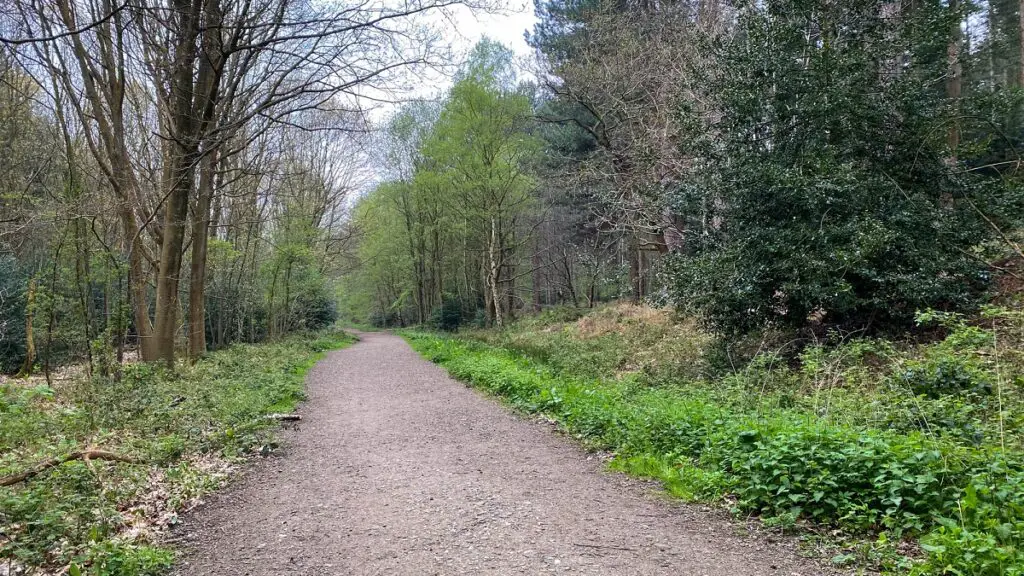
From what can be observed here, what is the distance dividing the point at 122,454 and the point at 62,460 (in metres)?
0.77

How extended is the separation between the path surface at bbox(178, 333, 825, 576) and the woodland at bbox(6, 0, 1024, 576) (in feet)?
1.41

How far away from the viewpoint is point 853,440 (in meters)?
4.45

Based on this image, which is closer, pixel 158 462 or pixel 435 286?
pixel 158 462

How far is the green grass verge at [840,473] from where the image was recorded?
3.23m

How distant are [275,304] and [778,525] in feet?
74.1

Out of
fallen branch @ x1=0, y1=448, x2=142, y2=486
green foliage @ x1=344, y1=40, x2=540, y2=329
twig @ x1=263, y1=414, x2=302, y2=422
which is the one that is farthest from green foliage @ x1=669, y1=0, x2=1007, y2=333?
green foliage @ x1=344, y1=40, x2=540, y2=329

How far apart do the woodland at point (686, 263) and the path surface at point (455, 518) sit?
17.0 inches

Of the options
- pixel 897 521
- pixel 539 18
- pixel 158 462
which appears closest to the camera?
pixel 897 521

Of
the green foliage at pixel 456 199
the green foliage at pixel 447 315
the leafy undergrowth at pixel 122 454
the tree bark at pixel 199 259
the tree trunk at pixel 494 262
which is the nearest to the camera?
the leafy undergrowth at pixel 122 454

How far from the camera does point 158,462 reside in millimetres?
5746

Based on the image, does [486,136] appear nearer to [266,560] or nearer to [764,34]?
[764,34]

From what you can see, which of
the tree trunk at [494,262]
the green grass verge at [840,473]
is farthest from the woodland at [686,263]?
the tree trunk at [494,262]

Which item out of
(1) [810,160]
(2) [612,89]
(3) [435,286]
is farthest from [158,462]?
(3) [435,286]

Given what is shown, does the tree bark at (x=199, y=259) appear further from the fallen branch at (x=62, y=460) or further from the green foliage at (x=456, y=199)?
the green foliage at (x=456, y=199)
